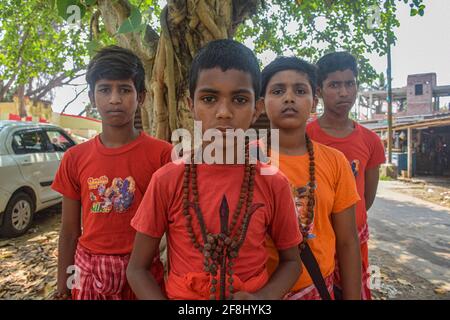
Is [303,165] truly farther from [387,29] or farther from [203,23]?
[387,29]

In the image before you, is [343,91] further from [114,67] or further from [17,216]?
[17,216]

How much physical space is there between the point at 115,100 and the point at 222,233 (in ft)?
2.87

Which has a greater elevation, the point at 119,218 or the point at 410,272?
the point at 119,218

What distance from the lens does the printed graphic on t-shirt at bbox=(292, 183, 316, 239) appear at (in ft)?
4.76

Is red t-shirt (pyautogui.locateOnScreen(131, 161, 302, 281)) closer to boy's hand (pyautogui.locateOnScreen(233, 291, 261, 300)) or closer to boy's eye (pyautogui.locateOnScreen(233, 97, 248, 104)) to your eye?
boy's hand (pyautogui.locateOnScreen(233, 291, 261, 300))

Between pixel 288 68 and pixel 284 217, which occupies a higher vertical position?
pixel 288 68

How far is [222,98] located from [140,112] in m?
1.93

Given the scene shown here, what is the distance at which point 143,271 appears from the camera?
1188mm

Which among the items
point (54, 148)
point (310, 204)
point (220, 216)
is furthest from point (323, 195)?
point (54, 148)

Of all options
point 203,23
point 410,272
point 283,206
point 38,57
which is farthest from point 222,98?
point 38,57

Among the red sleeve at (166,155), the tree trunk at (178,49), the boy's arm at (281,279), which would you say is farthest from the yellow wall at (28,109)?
the boy's arm at (281,279)

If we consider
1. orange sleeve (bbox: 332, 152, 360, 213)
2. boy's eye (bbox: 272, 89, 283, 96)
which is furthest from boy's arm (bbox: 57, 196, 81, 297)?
orange sleeve (bbox: 332, 152, 360, 213)
